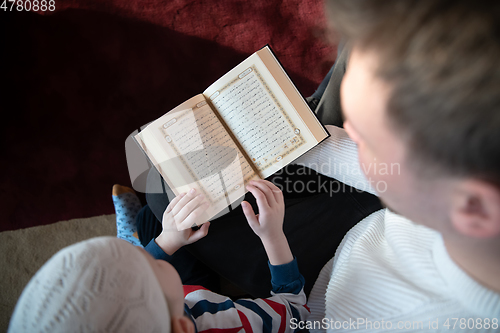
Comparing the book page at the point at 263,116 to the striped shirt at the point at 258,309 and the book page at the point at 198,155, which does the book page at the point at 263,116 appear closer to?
the book page at the point at 198,155

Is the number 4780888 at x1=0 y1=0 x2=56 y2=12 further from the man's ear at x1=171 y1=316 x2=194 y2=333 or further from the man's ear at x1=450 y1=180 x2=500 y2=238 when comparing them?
the man's ear at x1=450 y1=180 x2=500 y2=238

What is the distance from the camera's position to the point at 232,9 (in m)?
1.29

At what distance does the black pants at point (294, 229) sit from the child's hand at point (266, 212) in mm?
116

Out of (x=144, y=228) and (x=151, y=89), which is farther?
(x=151, y=89)

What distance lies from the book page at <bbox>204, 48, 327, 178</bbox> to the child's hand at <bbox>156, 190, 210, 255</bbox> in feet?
0.54

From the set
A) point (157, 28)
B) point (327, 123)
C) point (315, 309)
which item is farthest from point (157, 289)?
point (157, 28)

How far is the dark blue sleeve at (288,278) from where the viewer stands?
0.61m

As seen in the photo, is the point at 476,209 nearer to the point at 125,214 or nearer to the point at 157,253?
the point at 157,253

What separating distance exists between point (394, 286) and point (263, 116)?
1.34 feet

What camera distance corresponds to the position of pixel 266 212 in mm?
615

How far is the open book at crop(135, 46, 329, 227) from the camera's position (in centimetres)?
64

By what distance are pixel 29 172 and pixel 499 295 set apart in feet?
4.73

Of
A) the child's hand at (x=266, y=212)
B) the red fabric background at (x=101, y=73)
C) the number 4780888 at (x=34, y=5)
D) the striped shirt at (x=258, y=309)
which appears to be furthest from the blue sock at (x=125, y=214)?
the number 4780888 at (x=34, y=5)

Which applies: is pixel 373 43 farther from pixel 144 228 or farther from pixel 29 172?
pixel 29 172
